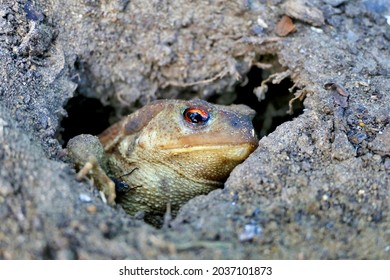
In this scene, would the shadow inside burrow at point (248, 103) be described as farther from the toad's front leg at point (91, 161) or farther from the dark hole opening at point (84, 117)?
the toad's front leg at point (91, 161)

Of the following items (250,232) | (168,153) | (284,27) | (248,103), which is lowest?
(248,103)

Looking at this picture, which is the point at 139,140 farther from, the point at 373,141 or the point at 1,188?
the point at 373,141

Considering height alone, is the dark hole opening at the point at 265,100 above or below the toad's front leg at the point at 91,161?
below

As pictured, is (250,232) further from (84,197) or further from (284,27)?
(284,27)

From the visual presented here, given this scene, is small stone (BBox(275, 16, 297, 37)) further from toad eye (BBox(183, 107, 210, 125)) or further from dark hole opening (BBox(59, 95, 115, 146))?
dark hole opening (BBox(59, 95, 115, 146))

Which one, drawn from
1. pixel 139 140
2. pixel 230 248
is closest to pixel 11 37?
pixel 139 140

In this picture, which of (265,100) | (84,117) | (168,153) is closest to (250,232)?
(168,153)

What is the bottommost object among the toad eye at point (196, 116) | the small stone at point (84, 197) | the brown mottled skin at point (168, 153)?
the brown mottled skin at point (168, 153)

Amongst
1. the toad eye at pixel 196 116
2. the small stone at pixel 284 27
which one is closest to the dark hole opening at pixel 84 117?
the toad eye at pixel 196 116
